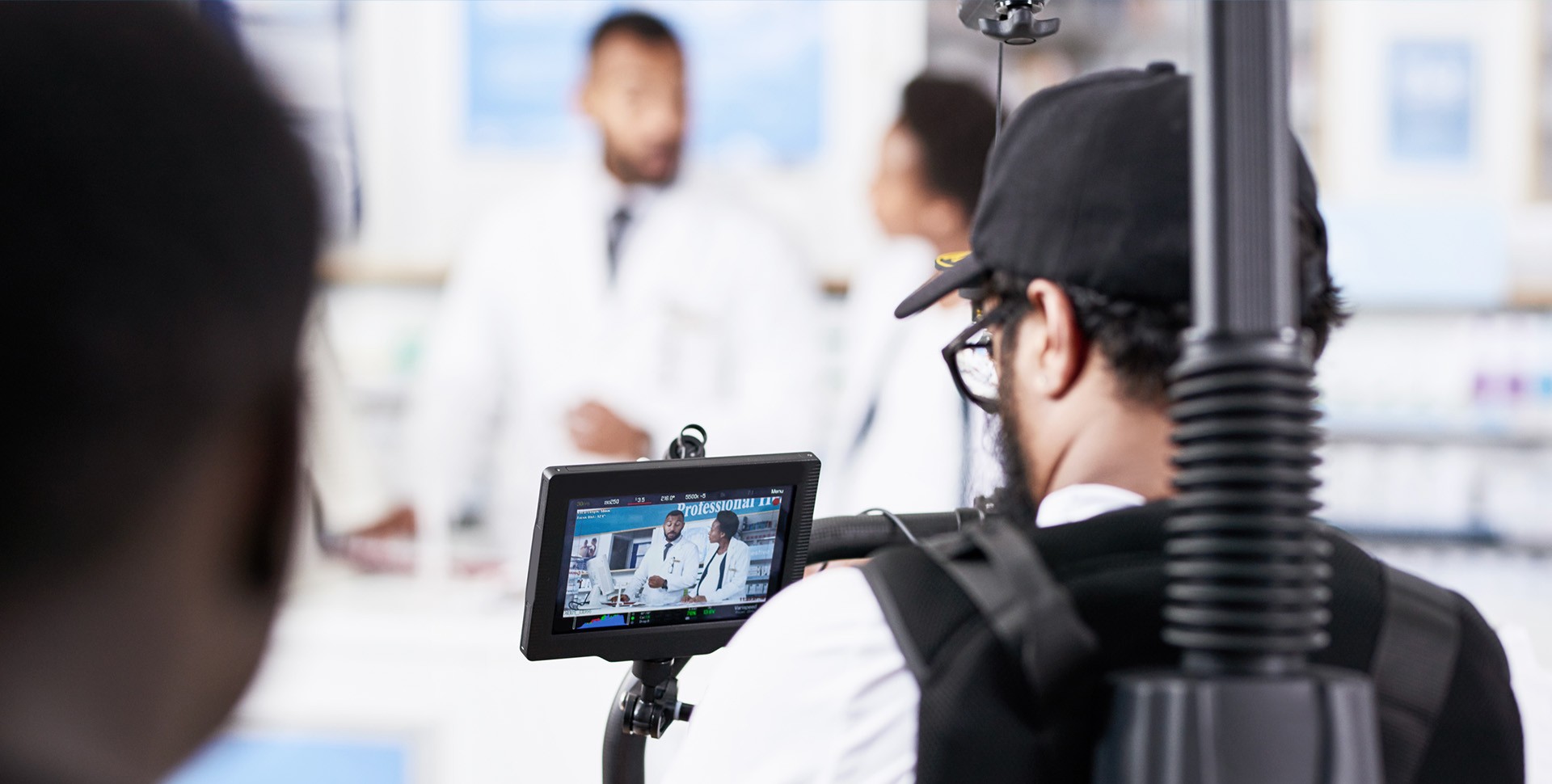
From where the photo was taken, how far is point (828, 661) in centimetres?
69

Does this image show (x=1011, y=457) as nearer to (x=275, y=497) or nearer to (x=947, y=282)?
(x=947, y=282)

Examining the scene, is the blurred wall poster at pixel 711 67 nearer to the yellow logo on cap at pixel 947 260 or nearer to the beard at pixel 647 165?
the beard at pixel 647 165

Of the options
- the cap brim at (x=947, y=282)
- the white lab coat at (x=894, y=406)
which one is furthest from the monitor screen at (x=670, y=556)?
the white lab coat at (x=894, y=406)

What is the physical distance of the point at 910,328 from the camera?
8.82 feet

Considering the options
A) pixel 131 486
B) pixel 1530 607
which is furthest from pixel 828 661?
pixel 1530 607

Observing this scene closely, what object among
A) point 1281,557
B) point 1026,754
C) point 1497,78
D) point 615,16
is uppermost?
point 615,16

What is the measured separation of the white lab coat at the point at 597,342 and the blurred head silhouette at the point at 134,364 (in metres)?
2.48

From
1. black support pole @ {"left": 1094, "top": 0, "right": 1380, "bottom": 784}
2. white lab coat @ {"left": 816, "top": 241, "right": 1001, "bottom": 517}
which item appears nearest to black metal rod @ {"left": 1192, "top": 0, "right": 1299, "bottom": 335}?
black support pole @ {"left": 1094, "top": 0, "right": 1380, "bottom": 784}

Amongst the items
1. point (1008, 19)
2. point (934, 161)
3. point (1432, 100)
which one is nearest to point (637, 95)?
point (934, 161)

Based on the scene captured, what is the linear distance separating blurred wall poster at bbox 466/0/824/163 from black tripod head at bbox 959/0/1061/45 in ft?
6.02

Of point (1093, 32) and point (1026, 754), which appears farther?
point (1093, 32)

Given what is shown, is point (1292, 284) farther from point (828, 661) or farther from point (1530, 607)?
point (1530, 607)

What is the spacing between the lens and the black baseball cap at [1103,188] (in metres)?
0.68

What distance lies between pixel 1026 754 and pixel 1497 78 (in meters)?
2.75
